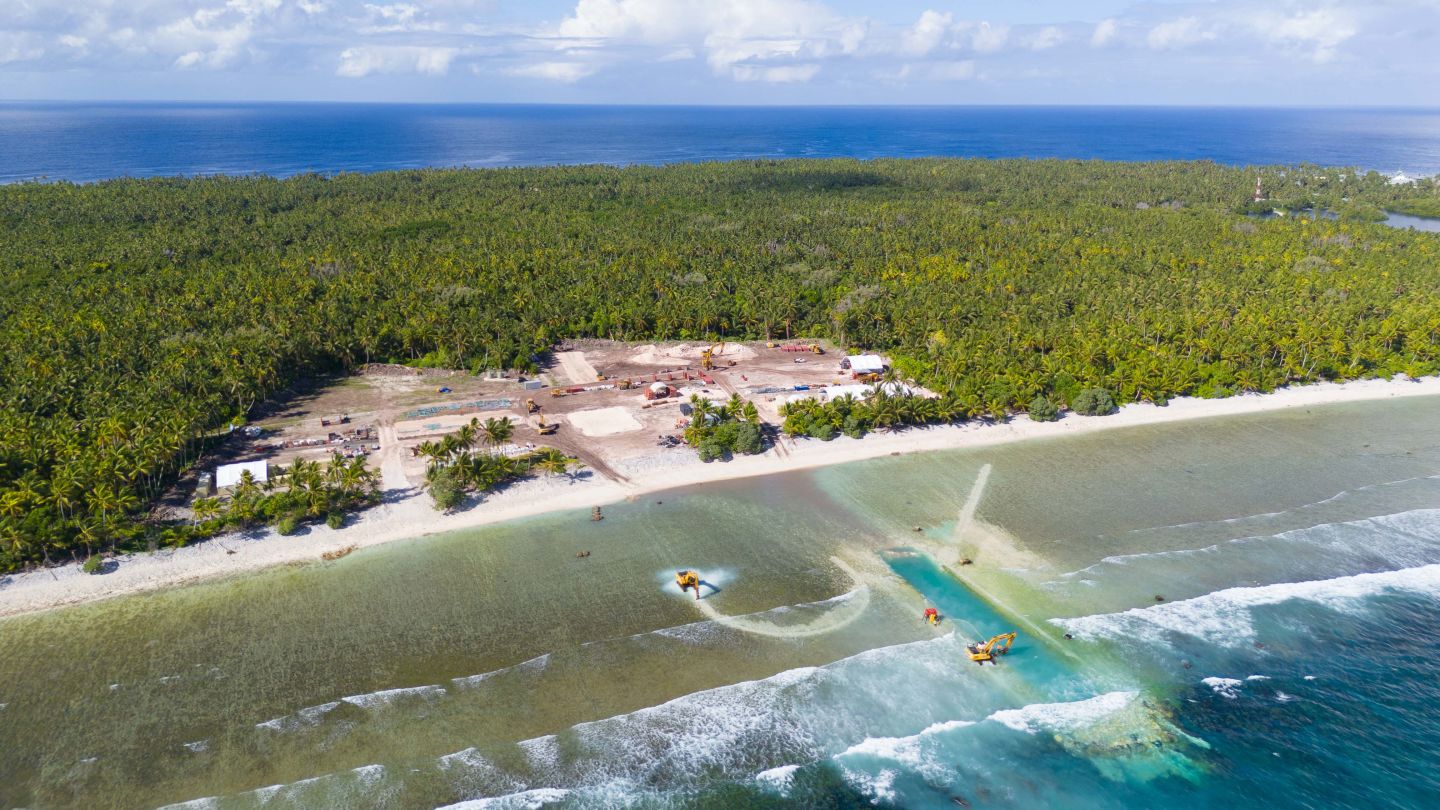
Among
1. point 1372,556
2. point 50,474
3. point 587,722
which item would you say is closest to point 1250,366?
point 1372,556

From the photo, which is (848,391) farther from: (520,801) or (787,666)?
(520,801)

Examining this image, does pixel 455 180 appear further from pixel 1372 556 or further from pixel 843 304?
pixel 1372 556

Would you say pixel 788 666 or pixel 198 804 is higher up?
pixel 788 666

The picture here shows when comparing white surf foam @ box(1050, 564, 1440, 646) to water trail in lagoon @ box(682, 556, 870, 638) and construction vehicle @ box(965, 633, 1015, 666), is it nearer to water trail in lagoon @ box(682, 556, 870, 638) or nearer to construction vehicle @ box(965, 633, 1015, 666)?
construction vehicle @ box(965, 633, 1015, 666)

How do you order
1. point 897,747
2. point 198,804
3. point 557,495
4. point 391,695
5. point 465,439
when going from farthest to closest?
1. point 465,439
2. point 557,495
3. point 391,695
4. point 897,747
5. point 198,804

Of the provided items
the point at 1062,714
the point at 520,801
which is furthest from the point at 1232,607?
the point at 520,801

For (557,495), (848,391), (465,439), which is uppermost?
(465,439)
